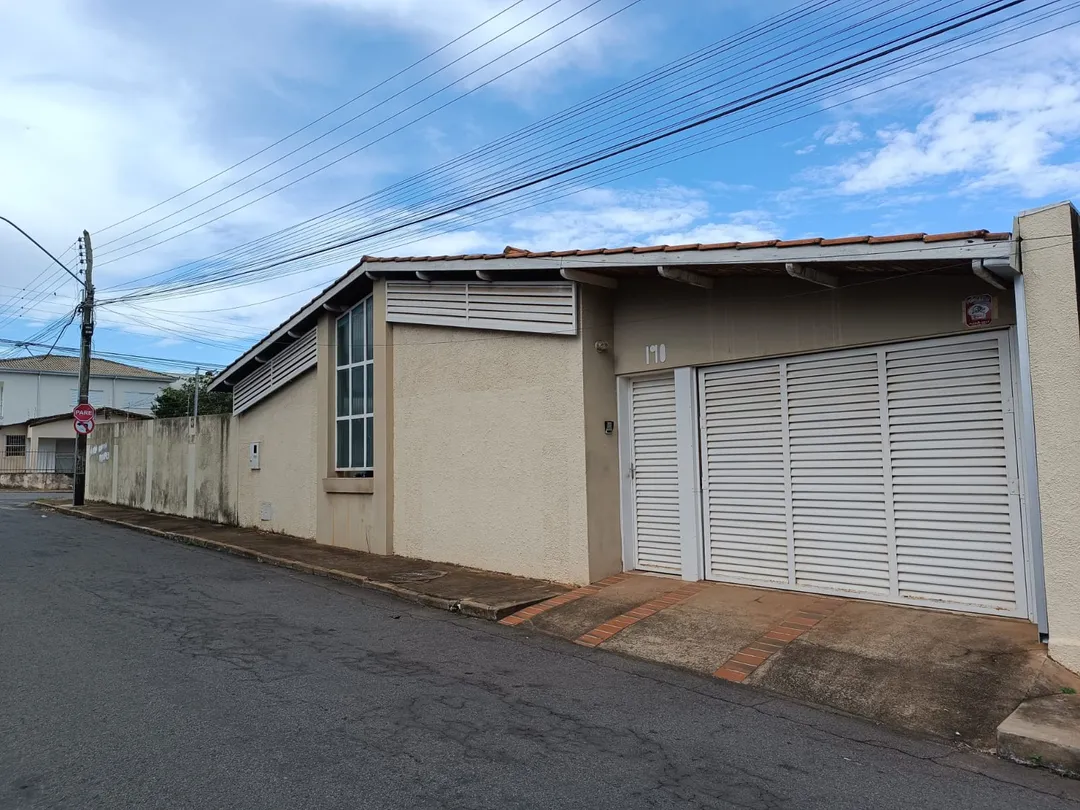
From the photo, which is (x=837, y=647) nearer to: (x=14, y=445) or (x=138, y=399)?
(x=14, y=445)

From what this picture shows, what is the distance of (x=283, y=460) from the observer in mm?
13781

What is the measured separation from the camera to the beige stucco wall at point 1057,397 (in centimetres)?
489

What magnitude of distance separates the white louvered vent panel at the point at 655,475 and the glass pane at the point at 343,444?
5.45 m

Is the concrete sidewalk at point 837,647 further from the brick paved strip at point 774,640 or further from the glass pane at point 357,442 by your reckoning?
the glass pane at point 357,442

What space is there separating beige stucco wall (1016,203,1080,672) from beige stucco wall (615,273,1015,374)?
0.84 m

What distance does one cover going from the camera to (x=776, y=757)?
410cm

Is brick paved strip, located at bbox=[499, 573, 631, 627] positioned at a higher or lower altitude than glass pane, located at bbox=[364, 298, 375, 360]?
lower

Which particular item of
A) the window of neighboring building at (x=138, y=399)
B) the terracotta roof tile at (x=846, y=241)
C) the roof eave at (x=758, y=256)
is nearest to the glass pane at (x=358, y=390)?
the roof eave at (x=758, y=256)

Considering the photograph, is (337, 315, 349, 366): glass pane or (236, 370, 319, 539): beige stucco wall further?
(236, 370, 319, 539): beige stucco wall

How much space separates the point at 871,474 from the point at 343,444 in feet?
27.1

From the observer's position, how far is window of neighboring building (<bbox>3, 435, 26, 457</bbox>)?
119ft

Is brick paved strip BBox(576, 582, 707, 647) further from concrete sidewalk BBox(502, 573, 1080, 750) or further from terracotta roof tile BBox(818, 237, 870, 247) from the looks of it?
terracotta roof tile BBox(818, 237, 870, 247)

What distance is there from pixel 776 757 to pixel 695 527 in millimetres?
3879

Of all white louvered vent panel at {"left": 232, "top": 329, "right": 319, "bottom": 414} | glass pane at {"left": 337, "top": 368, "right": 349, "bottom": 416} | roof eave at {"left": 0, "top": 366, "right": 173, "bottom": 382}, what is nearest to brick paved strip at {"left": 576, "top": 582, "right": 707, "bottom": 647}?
glass pane at {"left": 337, "top": 368, "right": 349, "bottom": 416}
